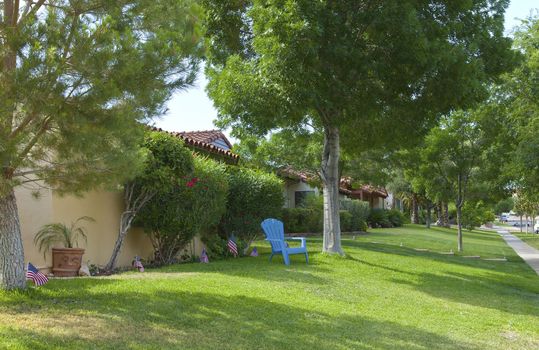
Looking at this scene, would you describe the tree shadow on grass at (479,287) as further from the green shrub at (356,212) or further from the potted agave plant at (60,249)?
the green shrub at (356,212)

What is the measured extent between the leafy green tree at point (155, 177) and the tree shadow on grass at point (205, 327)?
332cm

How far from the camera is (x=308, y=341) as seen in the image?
605cm

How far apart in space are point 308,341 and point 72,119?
3.27m

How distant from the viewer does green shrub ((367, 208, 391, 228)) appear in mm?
39406

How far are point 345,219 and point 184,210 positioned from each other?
17803mm

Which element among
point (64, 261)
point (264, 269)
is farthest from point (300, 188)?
point (64, 261)

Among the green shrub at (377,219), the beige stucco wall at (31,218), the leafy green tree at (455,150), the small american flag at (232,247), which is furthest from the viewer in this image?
the green shrub at (377,219)

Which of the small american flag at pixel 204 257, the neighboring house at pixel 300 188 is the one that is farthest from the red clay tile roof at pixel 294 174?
the small american flag at pixel 204 257

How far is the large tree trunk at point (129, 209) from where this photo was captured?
10828 millimetres

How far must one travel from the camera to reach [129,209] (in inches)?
438

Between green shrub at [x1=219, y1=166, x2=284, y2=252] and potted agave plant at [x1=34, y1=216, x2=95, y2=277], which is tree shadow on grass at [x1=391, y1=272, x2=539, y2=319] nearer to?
green shrub at [x1=219, y1=166, x2=284, y2=252]

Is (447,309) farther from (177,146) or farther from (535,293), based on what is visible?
(177,146)

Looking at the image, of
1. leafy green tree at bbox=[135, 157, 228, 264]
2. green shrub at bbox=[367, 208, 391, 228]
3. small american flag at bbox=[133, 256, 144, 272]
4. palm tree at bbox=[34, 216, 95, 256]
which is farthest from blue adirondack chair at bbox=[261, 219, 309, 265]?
green shrub at bbox=[367, 208, 391, 228]

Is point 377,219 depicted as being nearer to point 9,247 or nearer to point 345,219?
point 345,219
